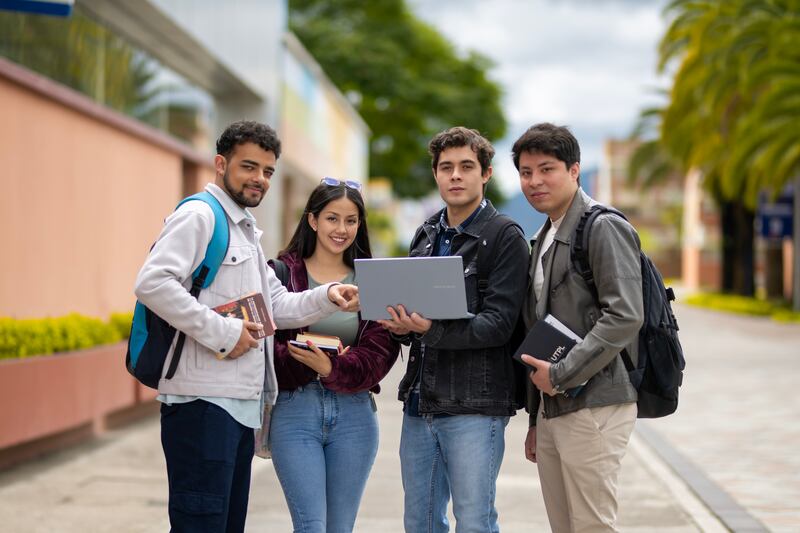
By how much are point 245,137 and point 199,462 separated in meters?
1.20

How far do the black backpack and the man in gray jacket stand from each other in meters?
0.04

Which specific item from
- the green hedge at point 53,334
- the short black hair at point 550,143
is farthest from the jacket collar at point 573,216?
the green hedge at point 53,334

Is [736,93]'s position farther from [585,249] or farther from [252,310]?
[252,310]

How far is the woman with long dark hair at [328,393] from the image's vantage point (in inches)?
160

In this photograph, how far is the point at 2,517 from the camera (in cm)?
659

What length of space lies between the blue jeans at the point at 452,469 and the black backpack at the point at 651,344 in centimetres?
56

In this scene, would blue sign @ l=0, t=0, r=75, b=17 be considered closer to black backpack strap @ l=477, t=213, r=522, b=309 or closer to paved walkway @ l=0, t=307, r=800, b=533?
paved walkway @ l=0, t=307, r=800, b=533

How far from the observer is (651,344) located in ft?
13.3

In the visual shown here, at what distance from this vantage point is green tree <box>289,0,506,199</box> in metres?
41.8

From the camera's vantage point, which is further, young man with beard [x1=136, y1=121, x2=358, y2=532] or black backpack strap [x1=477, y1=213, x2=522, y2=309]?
black backpack strap [x1=477, y1=213, x2=522, y2=309]

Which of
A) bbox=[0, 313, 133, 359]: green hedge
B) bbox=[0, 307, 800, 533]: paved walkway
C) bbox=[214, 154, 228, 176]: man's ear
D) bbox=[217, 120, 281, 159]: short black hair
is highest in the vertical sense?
bbox=[217, 120, 281, 159]: short black hair

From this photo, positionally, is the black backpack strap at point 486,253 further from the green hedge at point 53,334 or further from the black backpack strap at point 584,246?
the green hedge at point 53,334

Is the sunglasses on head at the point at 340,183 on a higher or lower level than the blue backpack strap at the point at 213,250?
higher

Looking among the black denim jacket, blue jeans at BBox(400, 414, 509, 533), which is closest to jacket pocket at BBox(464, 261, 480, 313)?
the black denim jacket
